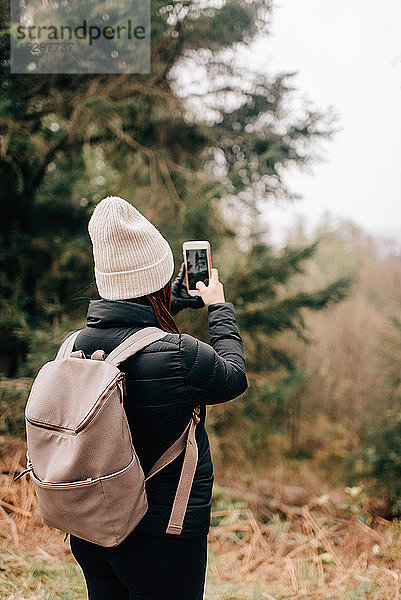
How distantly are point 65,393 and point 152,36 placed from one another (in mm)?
3419

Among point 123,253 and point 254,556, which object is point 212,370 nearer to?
point 123,253

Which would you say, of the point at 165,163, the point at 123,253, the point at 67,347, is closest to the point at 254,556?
the point at 67,347

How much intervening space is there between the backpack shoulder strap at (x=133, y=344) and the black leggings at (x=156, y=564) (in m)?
0.54

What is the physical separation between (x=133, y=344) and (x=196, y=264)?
1.74 feet

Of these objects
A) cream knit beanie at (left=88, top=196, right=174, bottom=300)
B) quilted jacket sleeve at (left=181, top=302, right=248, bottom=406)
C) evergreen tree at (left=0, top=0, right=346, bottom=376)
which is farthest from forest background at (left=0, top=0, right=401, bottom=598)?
quilted jacket sleeve at (left=181, top=302, right=248, bottom=406)

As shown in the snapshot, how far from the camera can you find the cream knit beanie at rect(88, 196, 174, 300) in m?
1.41

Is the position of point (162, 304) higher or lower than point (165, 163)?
lower

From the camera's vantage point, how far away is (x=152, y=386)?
4.44 ft

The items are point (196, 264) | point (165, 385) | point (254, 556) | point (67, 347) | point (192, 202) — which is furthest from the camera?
point (192, 202)

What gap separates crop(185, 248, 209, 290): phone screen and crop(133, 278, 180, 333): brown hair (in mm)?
250

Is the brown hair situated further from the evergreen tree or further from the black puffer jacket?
the evergreen tree

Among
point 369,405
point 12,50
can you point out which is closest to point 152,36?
point 12,50

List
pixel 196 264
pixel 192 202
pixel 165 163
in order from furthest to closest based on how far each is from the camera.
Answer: pixel 165 163
pixel 192 202
pixel 196 264

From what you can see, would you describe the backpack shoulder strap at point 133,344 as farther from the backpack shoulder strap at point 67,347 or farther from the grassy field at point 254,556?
the grassy field at point 254,556
